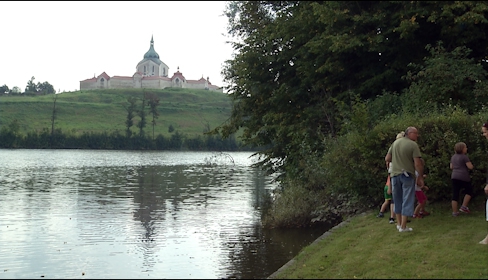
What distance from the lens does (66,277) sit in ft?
36.8

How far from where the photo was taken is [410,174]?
38.7 ft

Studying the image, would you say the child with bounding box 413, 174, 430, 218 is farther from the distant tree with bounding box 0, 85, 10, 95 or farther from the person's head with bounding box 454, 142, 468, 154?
the distant tree with bounding box 0, 85, 10, 95

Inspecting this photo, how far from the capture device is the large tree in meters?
20.4

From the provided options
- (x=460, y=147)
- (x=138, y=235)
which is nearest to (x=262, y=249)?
(x=138, y=235)

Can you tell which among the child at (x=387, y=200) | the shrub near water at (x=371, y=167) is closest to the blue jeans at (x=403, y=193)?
the child at (x=387, y=200)

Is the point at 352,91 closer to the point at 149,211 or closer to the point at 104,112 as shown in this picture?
the point at 149,211

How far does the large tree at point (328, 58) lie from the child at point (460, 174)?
598cm

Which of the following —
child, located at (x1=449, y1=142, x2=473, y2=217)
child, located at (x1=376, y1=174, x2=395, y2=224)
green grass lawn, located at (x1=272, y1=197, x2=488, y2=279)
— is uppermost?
child, located at (x1=449, y1=142, x2=473, y2=217)

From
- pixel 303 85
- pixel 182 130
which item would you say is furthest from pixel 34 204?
pixel 182 130

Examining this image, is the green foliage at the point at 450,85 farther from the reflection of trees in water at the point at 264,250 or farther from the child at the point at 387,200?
the reflection of trees in water at the point at 264,250

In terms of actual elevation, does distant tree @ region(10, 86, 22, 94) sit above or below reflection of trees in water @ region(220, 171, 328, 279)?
above

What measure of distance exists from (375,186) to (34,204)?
14.3m

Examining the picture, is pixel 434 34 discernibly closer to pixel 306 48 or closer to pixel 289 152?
pixel 306 48

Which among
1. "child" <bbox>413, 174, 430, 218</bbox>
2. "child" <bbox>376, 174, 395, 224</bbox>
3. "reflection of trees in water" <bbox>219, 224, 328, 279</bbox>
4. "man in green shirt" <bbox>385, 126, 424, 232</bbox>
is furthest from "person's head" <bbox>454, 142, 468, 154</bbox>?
"reflection of trees in water" <bbox>219, 224, 328, 279</bbox>
